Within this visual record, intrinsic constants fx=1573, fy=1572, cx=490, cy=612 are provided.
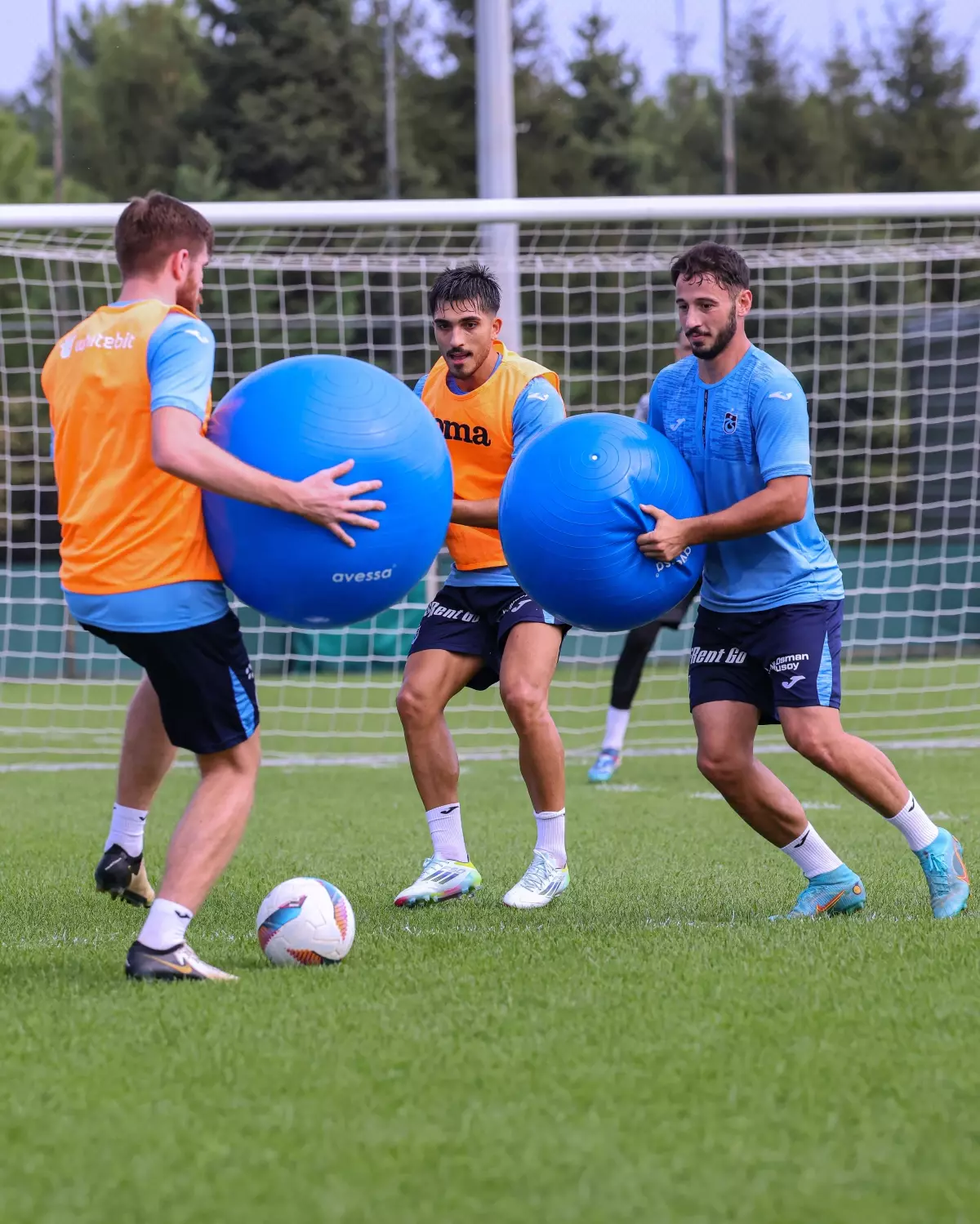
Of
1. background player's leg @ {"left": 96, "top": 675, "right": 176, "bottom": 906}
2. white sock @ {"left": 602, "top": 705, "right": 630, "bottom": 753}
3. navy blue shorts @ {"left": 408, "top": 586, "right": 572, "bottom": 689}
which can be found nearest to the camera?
background player's leg @ {"left": 96, "top": 675, "right": 176, "bottom": 906}

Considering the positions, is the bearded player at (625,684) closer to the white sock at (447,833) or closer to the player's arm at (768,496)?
the white sock at (447,833)

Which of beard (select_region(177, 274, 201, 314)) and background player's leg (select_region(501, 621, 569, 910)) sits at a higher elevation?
beard (select_region(177, 274, 201, 314))

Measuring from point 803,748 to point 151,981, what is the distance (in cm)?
212

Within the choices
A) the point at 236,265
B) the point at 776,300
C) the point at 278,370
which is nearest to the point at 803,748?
the point at 278,370

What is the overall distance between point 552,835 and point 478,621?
834 mm

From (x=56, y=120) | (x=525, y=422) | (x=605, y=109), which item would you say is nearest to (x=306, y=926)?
(x=525, y=422)

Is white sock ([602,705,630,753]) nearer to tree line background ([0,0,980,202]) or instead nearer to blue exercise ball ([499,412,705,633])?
blue exercise ball ([499,412,705,633])

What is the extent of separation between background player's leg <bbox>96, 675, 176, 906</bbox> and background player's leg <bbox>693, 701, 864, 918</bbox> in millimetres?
1866

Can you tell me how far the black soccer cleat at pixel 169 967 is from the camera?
4.09 metres

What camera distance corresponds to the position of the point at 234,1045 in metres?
3.48

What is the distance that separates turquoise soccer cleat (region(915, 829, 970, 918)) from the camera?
4996mm

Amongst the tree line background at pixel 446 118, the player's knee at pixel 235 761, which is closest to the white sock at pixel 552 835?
the player's knee at pixel 235 761

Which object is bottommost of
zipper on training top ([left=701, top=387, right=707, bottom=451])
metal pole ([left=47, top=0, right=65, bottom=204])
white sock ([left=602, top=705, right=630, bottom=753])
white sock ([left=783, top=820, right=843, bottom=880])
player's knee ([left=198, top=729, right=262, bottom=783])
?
white sock ([left=602, top=705, right=630, bottom=753])

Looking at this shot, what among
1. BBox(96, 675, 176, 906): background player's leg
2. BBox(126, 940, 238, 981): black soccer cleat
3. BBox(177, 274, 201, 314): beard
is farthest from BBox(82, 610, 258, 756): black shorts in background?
BBox(96, 675, 176, 906): background player's leg
